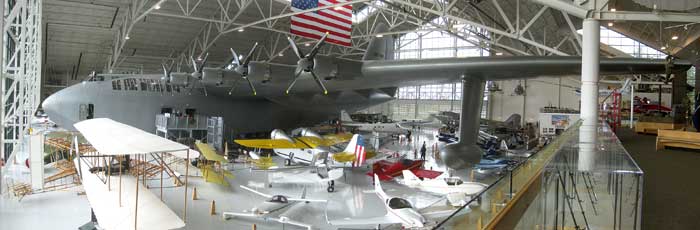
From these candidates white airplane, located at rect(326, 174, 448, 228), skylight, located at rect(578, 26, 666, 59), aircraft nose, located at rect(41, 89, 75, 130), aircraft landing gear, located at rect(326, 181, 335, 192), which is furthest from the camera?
skylight, located at rect(578, 26, 666, 59)

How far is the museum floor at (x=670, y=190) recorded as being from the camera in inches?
147

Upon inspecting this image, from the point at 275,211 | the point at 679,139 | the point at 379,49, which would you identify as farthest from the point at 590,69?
the point at 379,49

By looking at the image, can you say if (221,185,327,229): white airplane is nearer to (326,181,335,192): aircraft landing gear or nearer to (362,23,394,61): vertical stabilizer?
(326,181,335,192): aircraft landing gear

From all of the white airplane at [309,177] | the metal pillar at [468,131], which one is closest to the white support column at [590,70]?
the metal pillar at [468,131]

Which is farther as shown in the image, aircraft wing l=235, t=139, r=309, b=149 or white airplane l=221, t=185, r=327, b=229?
aircraft wing l=235, t=139, r=309, b=149

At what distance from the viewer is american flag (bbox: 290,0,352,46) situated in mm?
18309

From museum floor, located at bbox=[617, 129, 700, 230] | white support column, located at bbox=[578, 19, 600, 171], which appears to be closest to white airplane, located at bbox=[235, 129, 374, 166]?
white support column, located at bbox=[578, 19, 600, 171]

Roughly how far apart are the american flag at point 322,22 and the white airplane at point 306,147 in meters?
4.34

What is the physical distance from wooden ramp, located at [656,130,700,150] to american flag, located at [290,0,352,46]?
11968 mm

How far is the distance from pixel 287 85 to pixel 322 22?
3848 mm

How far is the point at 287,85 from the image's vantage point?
1748 centimetres

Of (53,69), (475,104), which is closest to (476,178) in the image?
(475,104)

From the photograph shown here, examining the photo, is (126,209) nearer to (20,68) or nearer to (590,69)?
(20,68)

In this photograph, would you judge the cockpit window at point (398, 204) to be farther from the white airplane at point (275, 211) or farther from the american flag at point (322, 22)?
the american flag at point (322, 22)
